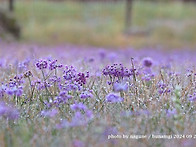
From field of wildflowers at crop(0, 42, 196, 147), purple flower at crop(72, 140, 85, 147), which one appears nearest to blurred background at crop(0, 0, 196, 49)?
field of wildflowers at crop(0, 42, 196, 147)

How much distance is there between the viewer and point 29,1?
1382 inches

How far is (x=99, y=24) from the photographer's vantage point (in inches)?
982

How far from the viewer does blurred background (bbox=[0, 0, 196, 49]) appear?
19.2m

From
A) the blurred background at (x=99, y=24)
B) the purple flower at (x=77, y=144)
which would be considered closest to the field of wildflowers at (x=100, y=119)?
the purple flower at (x=77, y=144)

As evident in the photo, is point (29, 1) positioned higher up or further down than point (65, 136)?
higher up

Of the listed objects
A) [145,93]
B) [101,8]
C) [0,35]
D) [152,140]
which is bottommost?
[152,140]

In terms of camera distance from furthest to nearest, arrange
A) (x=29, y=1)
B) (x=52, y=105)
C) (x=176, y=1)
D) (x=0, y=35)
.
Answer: (x=176, y=1) → (x=29, y=1) → (x=0, y=35) → (x=52, y=105)

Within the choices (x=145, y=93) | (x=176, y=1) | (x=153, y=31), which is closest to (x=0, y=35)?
(x=153, y=31)

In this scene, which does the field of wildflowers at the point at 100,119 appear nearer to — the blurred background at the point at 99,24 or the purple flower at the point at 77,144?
the purple flower at the point at 77,144

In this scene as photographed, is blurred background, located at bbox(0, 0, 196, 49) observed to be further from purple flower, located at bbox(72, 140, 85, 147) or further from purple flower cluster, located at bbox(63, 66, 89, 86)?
purple flower, located at bbox(72, 140, 85, 147)

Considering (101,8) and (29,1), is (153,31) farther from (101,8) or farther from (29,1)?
(29,1)

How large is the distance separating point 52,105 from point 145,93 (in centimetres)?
81

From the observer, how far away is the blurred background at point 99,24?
19.2 metres

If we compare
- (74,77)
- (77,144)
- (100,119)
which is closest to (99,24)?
(74,77)
